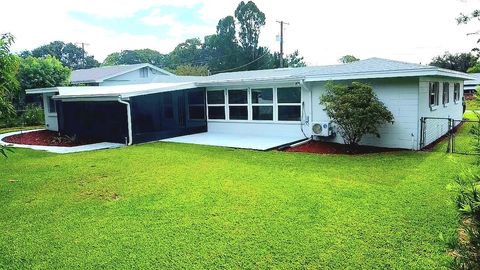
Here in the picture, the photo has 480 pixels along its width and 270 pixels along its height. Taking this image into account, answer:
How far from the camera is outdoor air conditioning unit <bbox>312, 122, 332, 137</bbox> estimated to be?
11.5m

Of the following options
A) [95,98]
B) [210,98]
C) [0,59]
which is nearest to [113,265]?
[0,59]

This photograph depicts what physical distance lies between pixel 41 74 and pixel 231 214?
20.7m

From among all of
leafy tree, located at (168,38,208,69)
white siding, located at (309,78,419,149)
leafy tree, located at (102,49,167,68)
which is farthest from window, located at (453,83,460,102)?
leafy tree, located at (102,49,167,68)

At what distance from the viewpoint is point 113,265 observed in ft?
12.6

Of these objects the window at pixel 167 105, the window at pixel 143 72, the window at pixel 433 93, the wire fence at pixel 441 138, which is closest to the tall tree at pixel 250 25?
the window at pixel 143 72

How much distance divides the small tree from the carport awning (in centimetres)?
216

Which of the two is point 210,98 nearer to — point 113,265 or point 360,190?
point 360,190

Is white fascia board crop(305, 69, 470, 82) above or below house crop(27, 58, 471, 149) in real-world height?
above

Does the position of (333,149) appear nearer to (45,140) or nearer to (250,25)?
(45,140)

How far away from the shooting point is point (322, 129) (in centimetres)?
1156

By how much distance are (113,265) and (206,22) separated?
3723 centimetres

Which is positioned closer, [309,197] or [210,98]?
[309,197]

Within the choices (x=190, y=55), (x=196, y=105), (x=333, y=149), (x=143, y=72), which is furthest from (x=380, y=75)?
(x=190, y=55)

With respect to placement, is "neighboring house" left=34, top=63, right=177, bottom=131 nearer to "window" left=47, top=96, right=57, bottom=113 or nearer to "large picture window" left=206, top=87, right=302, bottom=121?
"window" left=47, top=96, right=57, bottom=113
